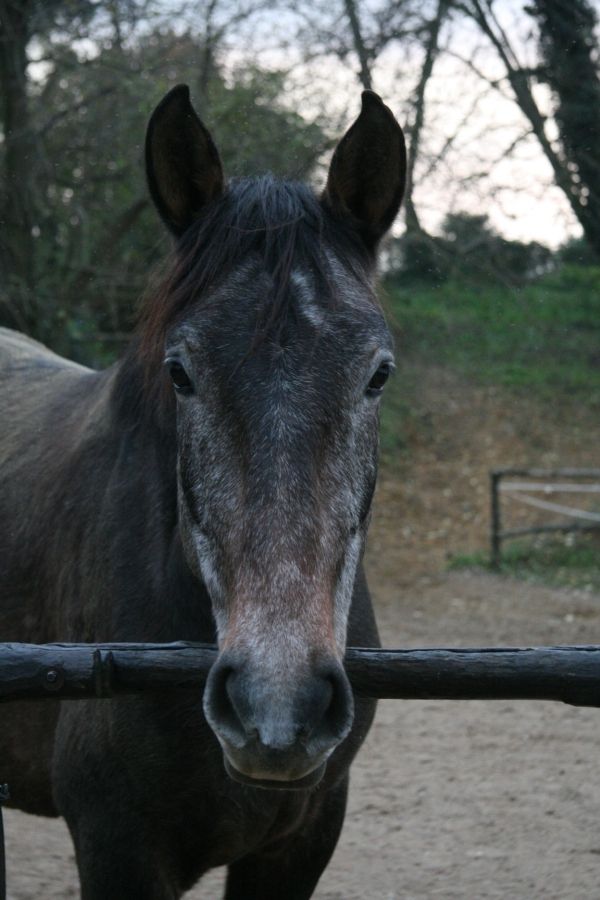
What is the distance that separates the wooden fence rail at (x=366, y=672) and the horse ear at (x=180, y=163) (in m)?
1.15

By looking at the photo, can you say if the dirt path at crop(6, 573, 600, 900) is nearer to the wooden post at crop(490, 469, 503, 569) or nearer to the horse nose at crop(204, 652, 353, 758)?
the horse nose at crop(204, 652, 353, 758)

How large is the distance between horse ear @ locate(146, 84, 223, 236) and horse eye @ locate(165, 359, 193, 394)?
1.68ft

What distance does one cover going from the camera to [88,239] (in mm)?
10141

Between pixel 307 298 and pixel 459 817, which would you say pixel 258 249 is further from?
pixel 459 817

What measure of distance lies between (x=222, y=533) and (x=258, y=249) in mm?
742

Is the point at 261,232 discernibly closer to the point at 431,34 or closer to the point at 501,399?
the point at 431,34

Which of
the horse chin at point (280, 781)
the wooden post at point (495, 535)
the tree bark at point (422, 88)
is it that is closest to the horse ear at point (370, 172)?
the horse chin at point (280, 781)

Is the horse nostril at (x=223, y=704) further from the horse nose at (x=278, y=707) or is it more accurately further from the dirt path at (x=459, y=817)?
the dirt path at (x=459, y=817)

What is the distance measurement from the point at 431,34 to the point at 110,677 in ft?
22.0

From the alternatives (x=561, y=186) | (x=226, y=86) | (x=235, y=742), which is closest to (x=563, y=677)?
(x=235, y=742)

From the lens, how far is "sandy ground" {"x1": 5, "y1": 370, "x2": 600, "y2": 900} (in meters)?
4.45

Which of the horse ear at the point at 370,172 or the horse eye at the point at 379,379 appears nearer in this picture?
the horse eye at the point at 379,379

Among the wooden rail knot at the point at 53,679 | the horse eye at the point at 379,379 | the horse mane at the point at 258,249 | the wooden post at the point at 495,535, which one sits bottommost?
the wooden post at the point at 495,535

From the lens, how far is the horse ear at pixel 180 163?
2.56m
